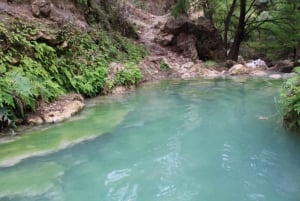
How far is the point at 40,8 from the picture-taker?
11297 millimetres

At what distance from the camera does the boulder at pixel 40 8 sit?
11.1 m

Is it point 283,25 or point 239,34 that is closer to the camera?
point 283,25

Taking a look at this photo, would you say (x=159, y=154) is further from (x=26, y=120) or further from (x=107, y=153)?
(x=26, y=120)

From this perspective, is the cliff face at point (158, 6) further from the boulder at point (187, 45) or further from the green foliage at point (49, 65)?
the green foliage at point (49, 65)

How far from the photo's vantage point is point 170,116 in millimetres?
7773

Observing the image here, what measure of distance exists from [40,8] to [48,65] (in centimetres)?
311

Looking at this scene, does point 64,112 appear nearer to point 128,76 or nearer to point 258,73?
point 128,76

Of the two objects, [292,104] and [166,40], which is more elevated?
[166,40]

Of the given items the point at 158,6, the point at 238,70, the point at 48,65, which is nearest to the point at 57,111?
the point at 48,65

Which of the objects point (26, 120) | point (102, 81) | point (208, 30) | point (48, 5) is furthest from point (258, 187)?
point (208, 30)

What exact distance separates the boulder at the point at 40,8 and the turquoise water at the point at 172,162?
Answer: 4527 millimetres

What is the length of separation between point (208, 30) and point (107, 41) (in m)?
6.47

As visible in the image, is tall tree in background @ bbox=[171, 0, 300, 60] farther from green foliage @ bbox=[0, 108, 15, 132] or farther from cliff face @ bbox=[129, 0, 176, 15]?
green foliage @ bbox=[0, 108, 15, 132]

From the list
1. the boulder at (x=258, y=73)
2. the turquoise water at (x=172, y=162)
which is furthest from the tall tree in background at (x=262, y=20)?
the turquoise water at (x=172, y=162)
